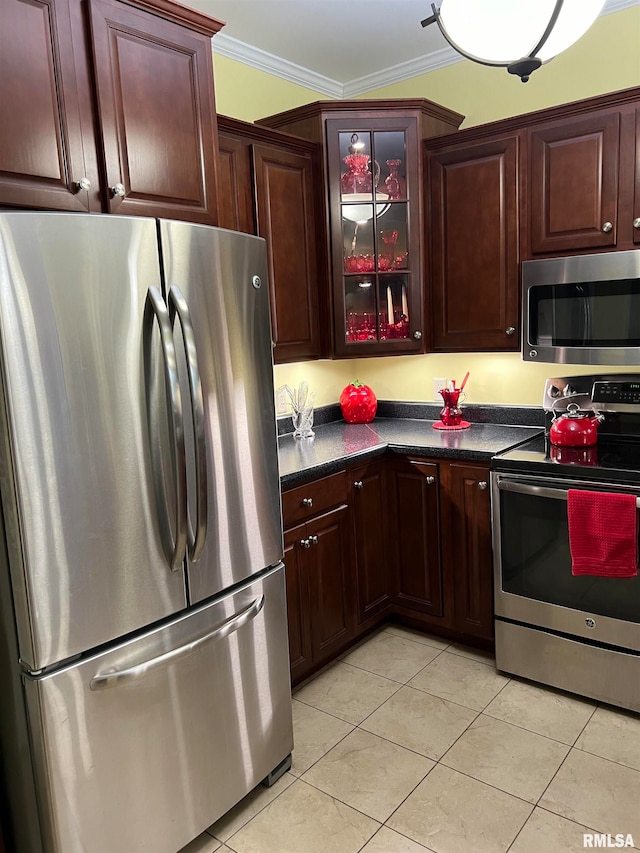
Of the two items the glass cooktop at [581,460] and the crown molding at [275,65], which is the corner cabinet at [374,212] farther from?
the glass cooktop at [581,460]

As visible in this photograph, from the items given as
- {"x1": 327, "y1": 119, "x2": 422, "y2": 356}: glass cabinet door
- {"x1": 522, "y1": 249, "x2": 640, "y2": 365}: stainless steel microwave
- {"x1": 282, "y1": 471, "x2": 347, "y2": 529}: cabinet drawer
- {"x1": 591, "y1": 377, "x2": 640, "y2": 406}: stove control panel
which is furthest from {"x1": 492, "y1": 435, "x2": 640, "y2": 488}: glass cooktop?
{"x1": 327, "y1": 119, "x2": 422, "y2": 356}: glass cabinet door

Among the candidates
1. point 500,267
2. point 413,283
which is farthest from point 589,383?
point 413,283

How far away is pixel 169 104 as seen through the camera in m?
1.92

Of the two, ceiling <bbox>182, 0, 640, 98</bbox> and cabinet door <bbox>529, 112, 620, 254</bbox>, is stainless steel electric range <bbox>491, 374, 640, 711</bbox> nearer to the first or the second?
cabinet door <bbox>529, 112, 620, 254</bbox>

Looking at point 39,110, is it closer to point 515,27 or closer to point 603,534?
point 515,27

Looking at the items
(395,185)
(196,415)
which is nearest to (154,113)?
(196,415)

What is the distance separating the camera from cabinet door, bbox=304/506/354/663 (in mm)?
2646

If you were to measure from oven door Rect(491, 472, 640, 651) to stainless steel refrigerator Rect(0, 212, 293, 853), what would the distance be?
1117 mm

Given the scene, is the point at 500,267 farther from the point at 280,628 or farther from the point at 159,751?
the point at 159,751

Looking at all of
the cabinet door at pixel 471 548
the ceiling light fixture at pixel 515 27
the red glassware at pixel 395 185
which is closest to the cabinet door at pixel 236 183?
the red glassware at pixel 395 185

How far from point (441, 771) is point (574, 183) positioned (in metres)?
2.26

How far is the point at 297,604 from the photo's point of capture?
8.44 ft

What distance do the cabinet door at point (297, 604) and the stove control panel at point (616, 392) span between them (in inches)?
53.5

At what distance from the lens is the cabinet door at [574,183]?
8.48 ft
